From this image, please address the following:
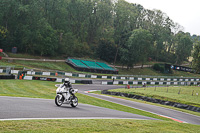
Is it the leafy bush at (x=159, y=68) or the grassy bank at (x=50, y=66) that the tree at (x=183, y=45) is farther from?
the leafy bush at (x=159, y=68)

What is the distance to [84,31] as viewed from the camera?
88438 millimetres

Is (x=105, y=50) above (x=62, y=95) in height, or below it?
above

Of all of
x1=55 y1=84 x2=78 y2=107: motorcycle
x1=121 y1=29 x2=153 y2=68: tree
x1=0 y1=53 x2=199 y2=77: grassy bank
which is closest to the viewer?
x1=55 y1=84 x2=78 y2=107: motorcycle

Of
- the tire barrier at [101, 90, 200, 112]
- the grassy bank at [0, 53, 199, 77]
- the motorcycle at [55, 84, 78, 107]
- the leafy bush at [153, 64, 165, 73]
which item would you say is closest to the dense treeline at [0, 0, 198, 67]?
the grassy bank at [0, 53, 199, 77]

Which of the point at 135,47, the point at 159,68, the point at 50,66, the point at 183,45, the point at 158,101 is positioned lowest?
the point at 158,101

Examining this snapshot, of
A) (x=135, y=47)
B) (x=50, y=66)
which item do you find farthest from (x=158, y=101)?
(x=135, y=47)

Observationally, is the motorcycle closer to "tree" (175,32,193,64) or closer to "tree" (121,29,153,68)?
"tree" (121,29,153,68)

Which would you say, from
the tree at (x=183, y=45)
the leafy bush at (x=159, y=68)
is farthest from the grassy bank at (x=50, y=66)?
the tree at (x=183, y=45)

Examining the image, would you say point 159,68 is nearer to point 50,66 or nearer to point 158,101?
point 50,66

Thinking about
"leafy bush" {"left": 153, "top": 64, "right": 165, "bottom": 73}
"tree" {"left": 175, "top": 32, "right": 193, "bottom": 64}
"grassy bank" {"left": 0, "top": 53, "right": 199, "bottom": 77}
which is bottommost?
"grassy bank" {"left": 0, "top": 53, "right": 199, "bottom": 77}

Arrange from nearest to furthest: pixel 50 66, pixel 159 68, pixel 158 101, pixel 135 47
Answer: pixel 158 101, pixel 50 66, pixel 135 47, pixel 159 68

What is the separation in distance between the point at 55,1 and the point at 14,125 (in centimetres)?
7527

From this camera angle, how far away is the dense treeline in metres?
65.9

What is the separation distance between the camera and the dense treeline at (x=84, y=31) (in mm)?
65863
